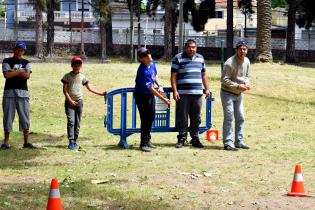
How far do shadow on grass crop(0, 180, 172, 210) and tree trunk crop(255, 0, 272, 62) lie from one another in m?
20.5

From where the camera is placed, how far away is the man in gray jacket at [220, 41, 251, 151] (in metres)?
12.0

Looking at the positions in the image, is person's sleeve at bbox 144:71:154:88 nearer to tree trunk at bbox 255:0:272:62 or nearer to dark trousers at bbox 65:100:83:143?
dark trousers at bbox 65:100:83:143

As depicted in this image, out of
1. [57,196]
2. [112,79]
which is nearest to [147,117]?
[57,196]

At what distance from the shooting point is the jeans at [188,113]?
12125 millimetres

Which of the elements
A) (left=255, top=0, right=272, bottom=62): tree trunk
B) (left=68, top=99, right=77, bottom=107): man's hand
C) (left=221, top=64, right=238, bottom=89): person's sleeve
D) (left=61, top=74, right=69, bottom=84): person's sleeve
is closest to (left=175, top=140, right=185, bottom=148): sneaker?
(left=221, top=64, right=238, bottom=89): person's sleeve

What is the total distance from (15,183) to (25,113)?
10.1 ft

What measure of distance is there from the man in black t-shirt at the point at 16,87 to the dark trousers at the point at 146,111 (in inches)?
73.0

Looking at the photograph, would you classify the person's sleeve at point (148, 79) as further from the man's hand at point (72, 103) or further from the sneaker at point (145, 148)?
the man's hand at point (72, 103)

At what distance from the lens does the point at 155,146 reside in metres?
12.3

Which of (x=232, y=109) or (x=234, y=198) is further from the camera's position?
(x=232, y=109)

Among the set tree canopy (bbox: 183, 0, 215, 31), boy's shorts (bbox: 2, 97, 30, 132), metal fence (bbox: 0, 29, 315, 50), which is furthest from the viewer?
tree canopy (bbox: 183, 0, 215, 31)

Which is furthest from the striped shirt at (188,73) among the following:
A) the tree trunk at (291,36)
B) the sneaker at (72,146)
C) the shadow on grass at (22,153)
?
the tree trunk at (291,36)

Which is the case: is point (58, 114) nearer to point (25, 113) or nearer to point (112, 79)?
point (112, 79)

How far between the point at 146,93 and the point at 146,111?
30 centimetres
